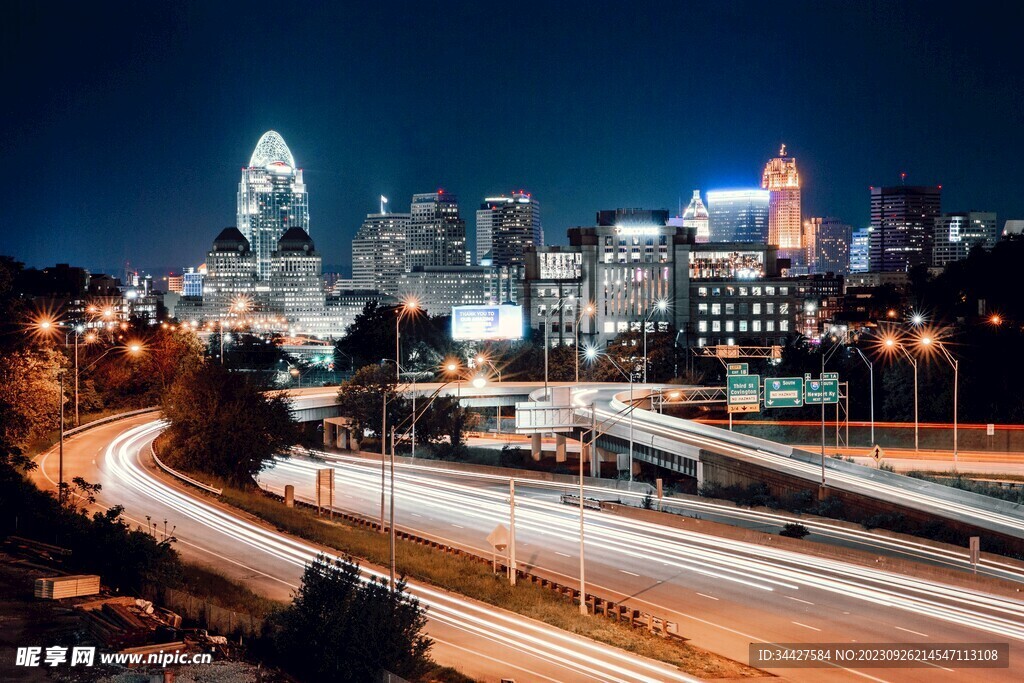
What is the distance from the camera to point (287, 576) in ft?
113

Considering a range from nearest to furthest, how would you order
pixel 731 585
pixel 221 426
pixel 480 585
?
pixel 480 585
pixel 731 585
pixel 221 426

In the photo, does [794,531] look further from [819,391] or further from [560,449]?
[560,449]

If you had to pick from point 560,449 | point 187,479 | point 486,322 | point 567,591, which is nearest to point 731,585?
point 567,591

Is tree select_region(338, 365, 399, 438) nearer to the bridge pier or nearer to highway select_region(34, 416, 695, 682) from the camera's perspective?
the bridge pier

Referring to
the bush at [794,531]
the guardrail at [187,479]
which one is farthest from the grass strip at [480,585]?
the bush at [794,531]

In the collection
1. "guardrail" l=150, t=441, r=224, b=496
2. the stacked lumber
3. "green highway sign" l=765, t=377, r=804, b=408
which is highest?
"green highway sign" l=765, t=377, r=804, b=408

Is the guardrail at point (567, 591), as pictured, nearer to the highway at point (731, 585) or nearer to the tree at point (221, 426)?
the highway at point (731, 585)

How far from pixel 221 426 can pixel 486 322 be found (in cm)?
6506

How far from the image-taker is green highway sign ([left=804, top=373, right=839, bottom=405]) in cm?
5934

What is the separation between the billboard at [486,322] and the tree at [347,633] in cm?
9447

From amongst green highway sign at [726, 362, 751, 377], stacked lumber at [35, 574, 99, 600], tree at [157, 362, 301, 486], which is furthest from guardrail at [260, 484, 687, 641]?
green highway sign at [726, 362, 751, 377]

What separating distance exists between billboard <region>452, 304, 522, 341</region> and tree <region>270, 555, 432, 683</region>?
9447cm

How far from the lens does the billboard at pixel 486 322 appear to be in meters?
Answer: 118

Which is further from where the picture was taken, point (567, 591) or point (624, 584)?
point (624, 584)
